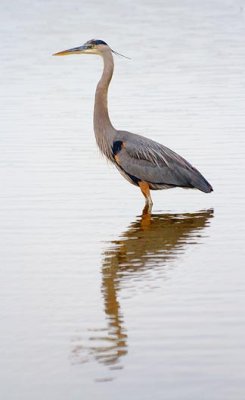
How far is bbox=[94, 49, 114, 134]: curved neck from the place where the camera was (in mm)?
12398

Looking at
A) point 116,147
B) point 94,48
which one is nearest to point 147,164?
point 116,147

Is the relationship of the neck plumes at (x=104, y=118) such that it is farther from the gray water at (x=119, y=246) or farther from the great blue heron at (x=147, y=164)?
the gray water at (x=119, y=246)

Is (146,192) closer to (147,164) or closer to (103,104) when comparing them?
(147,164)

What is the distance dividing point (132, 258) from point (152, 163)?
263cm

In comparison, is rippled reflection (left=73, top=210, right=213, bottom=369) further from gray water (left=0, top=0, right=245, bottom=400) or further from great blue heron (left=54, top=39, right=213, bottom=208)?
great blue heron (left=54, top=39, right=213, bottom=208)

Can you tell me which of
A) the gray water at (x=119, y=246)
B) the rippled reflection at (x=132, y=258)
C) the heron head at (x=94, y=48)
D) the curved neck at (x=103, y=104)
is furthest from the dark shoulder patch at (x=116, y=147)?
the heron head at (x=94, y=48)

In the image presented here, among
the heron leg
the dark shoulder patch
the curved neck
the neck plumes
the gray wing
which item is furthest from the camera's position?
the curved neck

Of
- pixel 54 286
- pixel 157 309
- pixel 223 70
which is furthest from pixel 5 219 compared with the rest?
pixel 223 70

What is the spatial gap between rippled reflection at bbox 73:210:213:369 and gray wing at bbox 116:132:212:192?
674mm

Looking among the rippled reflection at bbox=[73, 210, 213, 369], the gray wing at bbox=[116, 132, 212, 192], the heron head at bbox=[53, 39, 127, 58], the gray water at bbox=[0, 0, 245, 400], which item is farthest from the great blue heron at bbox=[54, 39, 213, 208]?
the heron head at bbox=[53, 39, 127, 58]

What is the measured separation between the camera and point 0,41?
88.2 feet

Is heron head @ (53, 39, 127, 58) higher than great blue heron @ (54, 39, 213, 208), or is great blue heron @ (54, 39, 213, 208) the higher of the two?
heron head @ (53, 39, 127, 58)

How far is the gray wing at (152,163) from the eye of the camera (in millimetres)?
11852

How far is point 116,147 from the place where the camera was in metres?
12.1
